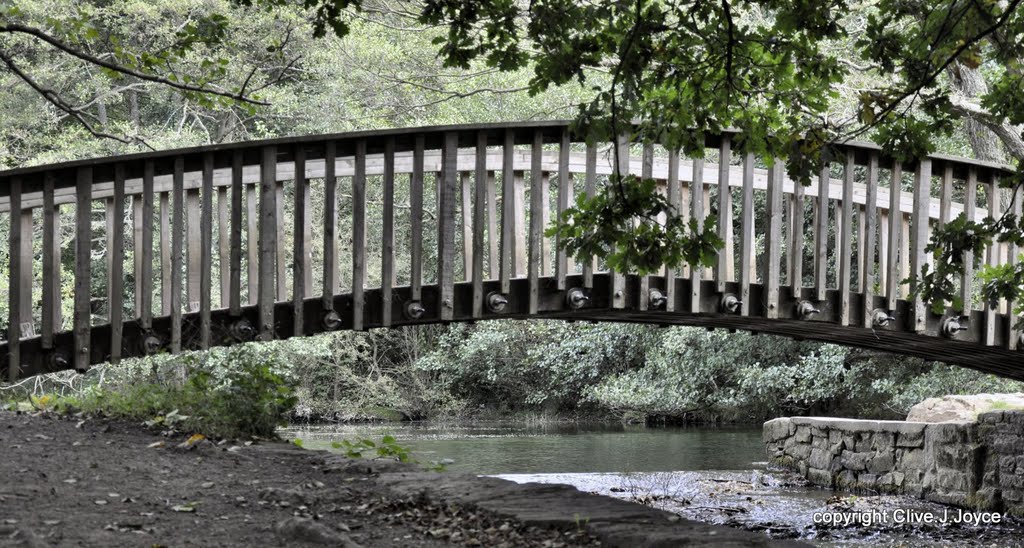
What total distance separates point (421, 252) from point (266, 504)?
14.4 feet

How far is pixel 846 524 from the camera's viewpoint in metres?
7.67

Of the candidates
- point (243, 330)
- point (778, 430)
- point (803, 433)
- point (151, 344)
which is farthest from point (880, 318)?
point (151, 344)

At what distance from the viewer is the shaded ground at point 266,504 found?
3.29 meters

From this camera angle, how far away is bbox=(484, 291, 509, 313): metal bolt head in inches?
297

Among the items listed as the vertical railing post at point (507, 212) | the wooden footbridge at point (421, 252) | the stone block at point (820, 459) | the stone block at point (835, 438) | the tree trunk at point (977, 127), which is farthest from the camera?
the tree trunk at point (977, 127)

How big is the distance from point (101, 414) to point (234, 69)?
49.6 feet

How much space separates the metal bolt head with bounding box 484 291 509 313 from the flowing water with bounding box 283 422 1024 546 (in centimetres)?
122

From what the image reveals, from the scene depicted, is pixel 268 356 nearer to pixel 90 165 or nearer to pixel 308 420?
pixel 308 420

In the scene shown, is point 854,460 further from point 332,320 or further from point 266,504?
point 266,504

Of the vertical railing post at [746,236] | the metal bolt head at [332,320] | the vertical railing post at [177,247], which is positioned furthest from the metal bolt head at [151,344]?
the vertical railing post at [746,236]

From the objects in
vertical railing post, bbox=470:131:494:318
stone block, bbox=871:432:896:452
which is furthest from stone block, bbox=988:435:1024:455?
vertical railing post, bbox=470:131:494:318

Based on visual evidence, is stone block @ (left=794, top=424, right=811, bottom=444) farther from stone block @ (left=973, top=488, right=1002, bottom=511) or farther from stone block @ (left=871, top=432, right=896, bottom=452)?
stone block @ (left=973, top=488, right=1002, bottom=511)

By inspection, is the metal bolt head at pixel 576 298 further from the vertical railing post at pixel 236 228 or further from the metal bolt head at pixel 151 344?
the metal bolt head at pixel 151 344

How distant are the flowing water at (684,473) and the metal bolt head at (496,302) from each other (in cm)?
122
